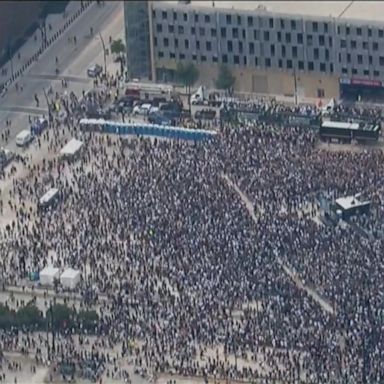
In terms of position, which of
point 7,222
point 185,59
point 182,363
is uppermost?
point 185,59

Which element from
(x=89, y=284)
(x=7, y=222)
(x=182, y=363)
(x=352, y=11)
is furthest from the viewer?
(x=352, y=11)

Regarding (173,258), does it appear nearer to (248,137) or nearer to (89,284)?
(89,284)

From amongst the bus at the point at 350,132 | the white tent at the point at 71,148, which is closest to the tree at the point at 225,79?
the bus at the point at 350,132

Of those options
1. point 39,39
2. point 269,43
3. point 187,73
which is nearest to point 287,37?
point 269,43

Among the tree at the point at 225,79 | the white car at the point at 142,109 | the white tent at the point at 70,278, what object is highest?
the tree at the point at 225,79

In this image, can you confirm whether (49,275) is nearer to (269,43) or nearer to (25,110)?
(25,110)

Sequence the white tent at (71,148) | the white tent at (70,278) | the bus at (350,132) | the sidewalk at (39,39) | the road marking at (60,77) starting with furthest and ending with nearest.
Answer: the sidewalk at (39,39) < the road marking at (60,77) < the white tent at (71,148) < the bus at (350,132) < the white tent at (70,278)

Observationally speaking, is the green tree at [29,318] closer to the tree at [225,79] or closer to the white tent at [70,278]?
the white tent at [70,278]

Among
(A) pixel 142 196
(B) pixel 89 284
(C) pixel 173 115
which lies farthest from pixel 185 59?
(B) pixel 89 284
